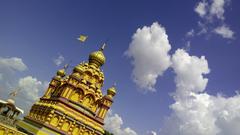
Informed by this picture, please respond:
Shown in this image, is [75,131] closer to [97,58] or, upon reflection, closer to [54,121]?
[54,121]

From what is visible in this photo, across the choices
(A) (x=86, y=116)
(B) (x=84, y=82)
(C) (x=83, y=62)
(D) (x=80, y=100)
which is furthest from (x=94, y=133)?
(C) (x=83, y=62)

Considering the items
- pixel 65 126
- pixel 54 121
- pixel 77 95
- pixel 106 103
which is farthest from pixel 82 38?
pixel 65 126

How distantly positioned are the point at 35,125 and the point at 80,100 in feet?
22.8

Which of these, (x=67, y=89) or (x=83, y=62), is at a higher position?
(x=83, y=62)

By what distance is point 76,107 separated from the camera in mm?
37125

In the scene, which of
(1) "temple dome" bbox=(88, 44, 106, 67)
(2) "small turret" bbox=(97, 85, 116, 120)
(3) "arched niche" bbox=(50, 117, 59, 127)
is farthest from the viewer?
(1) "temple dome" bbox=(88, 44, 106, 67)

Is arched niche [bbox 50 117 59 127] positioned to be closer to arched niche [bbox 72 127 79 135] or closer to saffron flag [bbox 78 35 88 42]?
arched niche [bbox 72 127 79 135]

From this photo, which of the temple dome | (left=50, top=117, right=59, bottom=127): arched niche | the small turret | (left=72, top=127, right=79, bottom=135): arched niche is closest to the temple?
(left=50, top=117, right=59, bottom=127): arched niche

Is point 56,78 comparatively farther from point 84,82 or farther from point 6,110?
point 6,110

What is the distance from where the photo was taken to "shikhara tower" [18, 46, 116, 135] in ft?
115

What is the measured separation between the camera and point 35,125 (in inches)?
1419

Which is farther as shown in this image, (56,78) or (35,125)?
(56,78)

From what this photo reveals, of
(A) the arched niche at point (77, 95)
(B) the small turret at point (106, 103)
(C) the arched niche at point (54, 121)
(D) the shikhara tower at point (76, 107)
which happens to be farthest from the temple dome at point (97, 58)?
(C) the arched niche at point (54, 121)

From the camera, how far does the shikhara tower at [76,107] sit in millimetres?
35044
